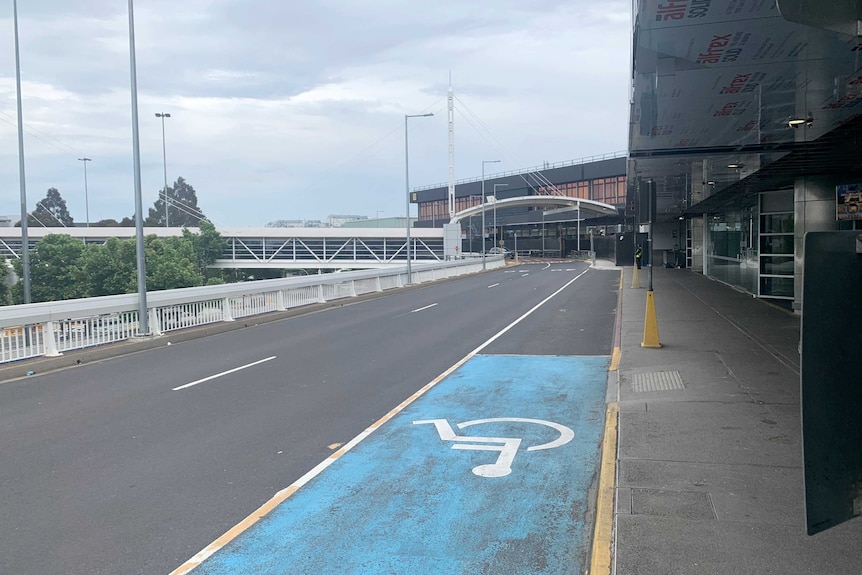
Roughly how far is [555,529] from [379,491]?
1.60m

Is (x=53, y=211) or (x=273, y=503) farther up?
(x=53, y=211)

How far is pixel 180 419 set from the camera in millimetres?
8148

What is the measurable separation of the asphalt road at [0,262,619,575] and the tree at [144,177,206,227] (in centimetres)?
9939

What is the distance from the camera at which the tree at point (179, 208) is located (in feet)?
354

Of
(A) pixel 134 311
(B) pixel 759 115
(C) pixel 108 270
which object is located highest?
(B) pixel 759 115

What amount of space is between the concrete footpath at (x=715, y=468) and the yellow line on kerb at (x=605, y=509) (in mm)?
62

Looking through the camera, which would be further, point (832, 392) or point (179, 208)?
point (179, 208)

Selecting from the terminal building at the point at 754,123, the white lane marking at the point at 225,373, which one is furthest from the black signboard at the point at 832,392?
the white lane marking at the point at 225,373

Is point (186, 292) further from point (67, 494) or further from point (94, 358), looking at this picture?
point (67, 494)

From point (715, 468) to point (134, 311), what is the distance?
42.4 feet

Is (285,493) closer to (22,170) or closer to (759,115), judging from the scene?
(759,115)

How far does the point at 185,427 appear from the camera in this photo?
777 cm

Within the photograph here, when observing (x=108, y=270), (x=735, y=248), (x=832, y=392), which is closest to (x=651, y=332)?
(x=832, y=392)

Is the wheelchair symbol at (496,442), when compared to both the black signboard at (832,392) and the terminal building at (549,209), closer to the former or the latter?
the black signboard at (832,392)
